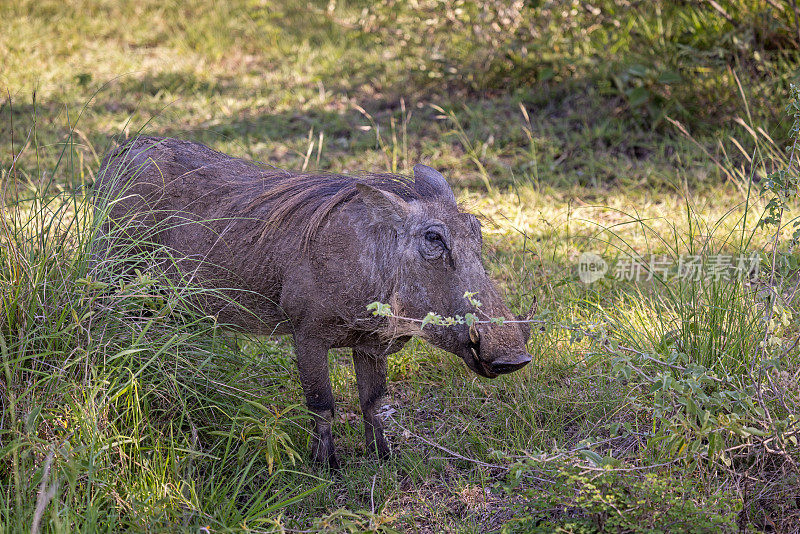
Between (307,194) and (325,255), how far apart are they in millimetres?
345

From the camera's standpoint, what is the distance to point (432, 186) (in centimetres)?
303

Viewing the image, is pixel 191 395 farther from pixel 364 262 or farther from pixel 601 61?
pixel 601 61

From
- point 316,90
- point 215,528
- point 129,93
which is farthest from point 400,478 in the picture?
point 129,93

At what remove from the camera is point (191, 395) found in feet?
9.30

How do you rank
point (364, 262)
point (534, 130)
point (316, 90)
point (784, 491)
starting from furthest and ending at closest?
point (316, 90)
point (534, 130)
point (364, 262)
point (784, 491)

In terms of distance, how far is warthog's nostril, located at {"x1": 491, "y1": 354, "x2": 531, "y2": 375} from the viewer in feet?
8.38

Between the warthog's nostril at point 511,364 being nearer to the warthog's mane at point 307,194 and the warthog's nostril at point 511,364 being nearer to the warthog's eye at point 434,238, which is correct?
the warthog's eye at point 434,238

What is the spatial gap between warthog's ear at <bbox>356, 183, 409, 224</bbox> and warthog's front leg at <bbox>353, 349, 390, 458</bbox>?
0.69m

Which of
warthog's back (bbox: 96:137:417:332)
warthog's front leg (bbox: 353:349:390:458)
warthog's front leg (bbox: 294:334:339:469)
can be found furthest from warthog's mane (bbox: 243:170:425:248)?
warthog's front leg (bbox: 353:349:390:458)

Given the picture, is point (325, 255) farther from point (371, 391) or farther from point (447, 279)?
point (371, 391)

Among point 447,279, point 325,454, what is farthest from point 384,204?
point 325,454

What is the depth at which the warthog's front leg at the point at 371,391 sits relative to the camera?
10.8 feet

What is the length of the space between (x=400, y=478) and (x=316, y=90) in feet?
18.0

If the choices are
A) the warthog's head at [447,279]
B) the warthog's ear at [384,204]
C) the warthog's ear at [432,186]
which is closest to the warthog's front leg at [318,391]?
the warthog's head at [447,279]
